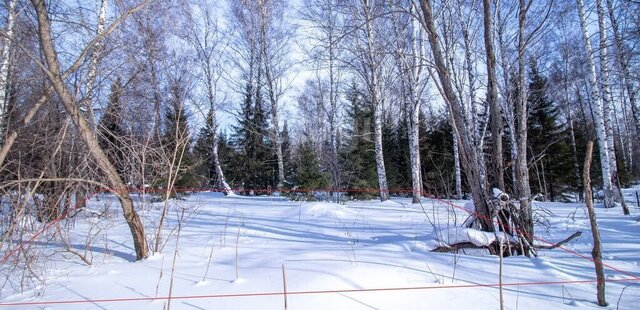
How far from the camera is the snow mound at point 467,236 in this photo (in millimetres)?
4180

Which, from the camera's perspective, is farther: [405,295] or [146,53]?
[146,53]

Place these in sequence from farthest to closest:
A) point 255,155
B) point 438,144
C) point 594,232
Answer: point 438,144, point 255,155, point 594,232

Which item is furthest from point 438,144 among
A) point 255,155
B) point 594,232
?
point 594,232

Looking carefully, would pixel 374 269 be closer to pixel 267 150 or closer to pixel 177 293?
pixel 177 293

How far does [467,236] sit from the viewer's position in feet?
13.9

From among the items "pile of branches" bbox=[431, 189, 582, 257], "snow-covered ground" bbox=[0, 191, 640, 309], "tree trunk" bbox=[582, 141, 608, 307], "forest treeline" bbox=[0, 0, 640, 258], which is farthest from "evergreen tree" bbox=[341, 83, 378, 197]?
"tree trunk" bbox=[582, 141, 608, 307]

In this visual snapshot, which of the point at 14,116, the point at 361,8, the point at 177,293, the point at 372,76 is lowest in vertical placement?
the point at 177,293

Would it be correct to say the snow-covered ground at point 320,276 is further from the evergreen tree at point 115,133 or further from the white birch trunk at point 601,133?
the white birch trunk at point 601,133

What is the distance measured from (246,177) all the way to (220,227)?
15417 millimetres

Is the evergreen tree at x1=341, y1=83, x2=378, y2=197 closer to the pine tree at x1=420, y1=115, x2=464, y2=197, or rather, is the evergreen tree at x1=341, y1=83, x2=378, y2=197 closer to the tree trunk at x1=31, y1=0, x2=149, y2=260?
the pine tree at x1=420, y1=115, x2=464, y2=197

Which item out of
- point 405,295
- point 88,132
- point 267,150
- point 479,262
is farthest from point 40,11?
point 267,150

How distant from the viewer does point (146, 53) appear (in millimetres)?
7258

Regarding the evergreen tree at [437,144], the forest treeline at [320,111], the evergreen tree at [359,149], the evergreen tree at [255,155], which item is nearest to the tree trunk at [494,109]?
the forest treeline at [320,111]

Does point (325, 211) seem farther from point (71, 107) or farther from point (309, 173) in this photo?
point (309, 173)
